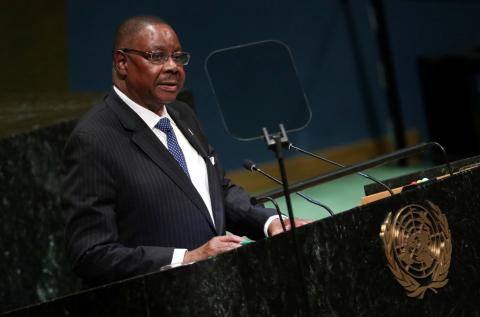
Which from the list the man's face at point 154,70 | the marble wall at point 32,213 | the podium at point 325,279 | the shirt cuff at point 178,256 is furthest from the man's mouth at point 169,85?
the marble wall at point 32,213

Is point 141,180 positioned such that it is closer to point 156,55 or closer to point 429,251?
point 156,55

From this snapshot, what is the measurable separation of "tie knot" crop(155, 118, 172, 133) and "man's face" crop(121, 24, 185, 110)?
6cm

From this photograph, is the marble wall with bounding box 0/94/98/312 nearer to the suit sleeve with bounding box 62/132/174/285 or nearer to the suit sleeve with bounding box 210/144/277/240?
the suit sleeve with bounding box 210/144/277/240

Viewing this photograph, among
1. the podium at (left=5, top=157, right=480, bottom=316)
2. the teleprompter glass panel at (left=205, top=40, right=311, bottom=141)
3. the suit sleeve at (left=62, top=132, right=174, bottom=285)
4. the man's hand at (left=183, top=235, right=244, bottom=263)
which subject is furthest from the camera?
the teleprompter glass panel at (left=205, top=40, right=311, bottom=141)

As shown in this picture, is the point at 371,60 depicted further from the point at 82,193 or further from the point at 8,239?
the point at 82,193

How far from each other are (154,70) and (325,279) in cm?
83

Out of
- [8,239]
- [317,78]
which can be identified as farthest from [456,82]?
[8,239]

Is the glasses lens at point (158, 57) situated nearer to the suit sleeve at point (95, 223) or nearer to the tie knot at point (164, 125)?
the tie knot at point (164, 125)

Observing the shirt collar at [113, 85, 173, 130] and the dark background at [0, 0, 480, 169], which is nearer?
the shirt collar at [113, 85, 173, 130]

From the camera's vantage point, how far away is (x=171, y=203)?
2521 mm

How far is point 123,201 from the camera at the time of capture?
8.07ft

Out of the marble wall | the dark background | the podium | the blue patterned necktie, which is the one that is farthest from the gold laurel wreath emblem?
the dark background

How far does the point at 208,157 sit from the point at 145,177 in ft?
1.17

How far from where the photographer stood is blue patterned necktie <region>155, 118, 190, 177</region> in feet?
8.68
